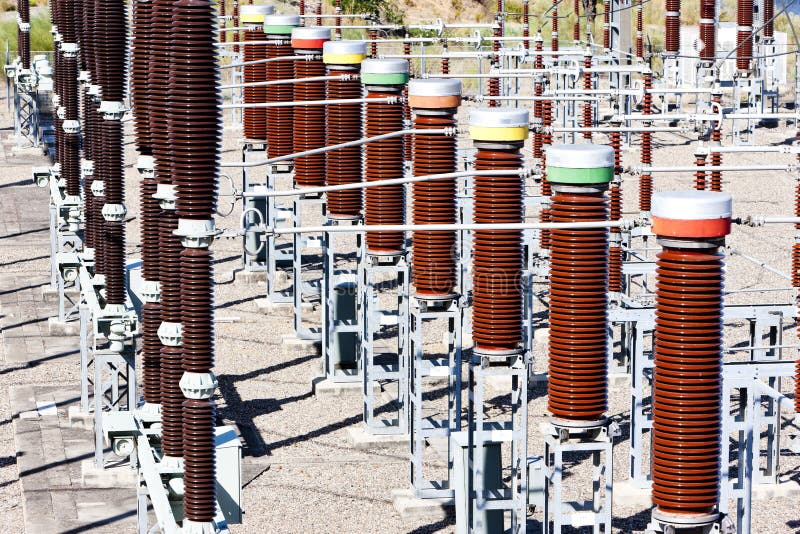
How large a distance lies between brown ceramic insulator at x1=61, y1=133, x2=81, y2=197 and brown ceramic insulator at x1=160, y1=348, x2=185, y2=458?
12558 mm

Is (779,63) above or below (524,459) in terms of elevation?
above

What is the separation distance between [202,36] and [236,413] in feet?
34.3

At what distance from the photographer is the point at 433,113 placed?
18734 millimetres

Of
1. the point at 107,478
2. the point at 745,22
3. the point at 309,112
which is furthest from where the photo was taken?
the point at 745,22

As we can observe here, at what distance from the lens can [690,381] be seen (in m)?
11.1

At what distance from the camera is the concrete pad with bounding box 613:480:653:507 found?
18.5 m

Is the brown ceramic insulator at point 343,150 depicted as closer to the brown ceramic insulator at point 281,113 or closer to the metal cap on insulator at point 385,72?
the metal cap on insulator at point 385,72

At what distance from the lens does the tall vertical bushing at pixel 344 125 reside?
2312cm

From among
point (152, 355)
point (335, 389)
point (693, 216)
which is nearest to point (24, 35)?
point (335, 389)

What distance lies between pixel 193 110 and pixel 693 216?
421 centimetres

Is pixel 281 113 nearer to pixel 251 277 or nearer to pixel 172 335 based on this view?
pixel 251 277

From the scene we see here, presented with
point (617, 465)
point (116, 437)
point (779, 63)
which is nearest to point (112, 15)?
point (116, 437)

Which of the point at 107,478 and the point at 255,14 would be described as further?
the point at 255,14

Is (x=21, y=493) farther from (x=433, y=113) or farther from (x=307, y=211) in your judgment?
(x=307, y=211)
